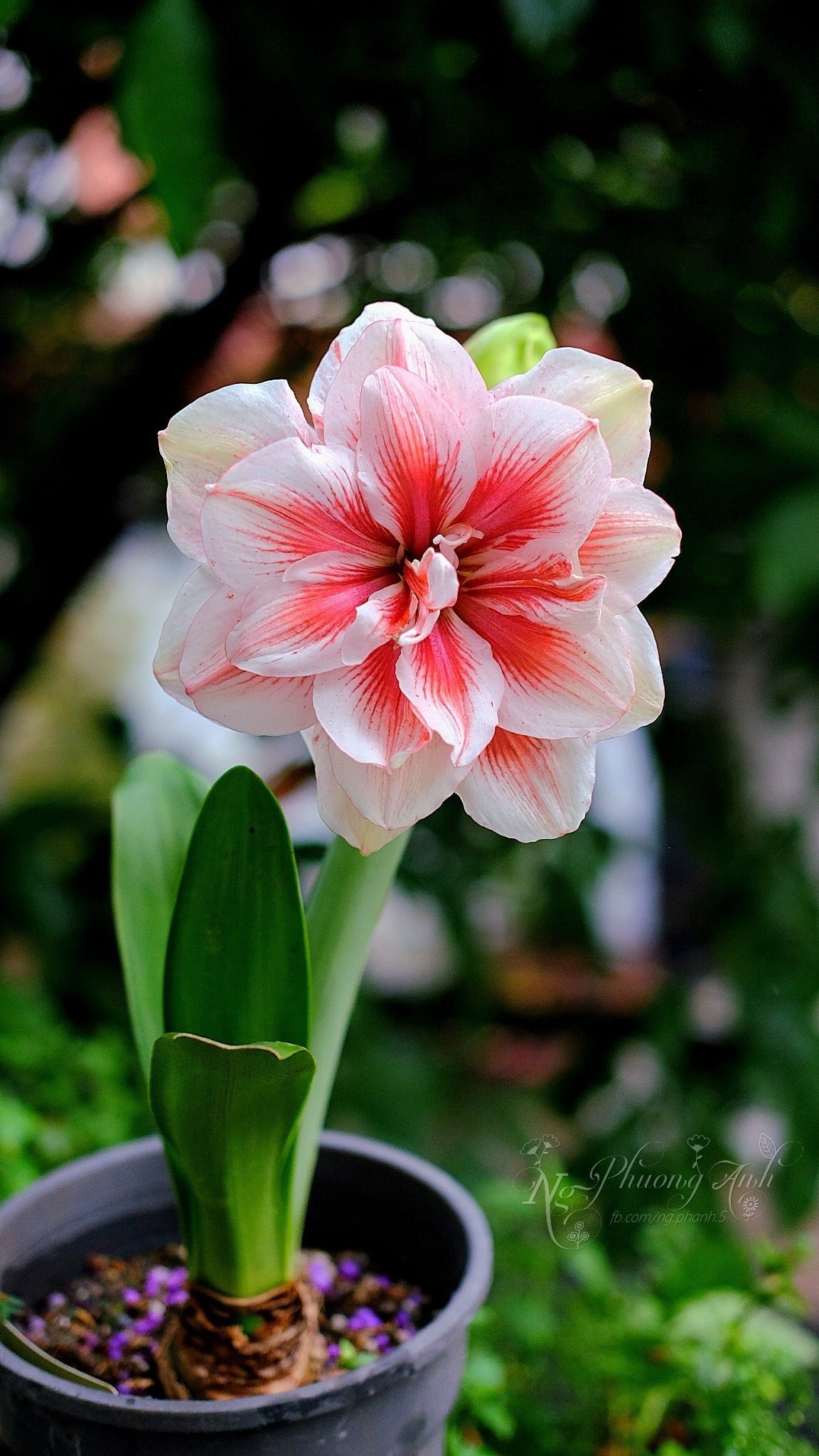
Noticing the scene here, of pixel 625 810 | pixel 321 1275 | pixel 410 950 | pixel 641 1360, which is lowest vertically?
pixel 410 950

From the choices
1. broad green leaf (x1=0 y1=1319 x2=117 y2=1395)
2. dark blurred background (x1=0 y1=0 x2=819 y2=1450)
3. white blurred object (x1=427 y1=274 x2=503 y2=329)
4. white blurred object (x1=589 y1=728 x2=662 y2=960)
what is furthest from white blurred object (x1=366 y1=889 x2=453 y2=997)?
white blurred object (x1=427 y1=274 x2=503 y2=329)

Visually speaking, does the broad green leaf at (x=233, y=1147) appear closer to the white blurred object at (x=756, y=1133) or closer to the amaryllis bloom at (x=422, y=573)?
the amaryllis bloom at (x=422, y=573)

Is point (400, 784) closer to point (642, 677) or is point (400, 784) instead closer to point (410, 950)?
point (642, 677)

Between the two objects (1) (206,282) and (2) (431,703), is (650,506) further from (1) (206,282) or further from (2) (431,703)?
(1) (206,282)

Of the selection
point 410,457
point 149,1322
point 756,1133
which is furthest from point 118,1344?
point 756,1133

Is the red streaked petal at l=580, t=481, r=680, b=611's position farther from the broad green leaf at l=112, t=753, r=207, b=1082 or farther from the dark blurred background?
the dark blurred background

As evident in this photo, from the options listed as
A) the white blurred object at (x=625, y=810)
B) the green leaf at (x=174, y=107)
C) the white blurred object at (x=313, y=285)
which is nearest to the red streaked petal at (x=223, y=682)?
the green leaf at (x=174, y=107)

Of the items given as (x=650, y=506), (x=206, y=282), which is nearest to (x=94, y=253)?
(x=206, y=282)
